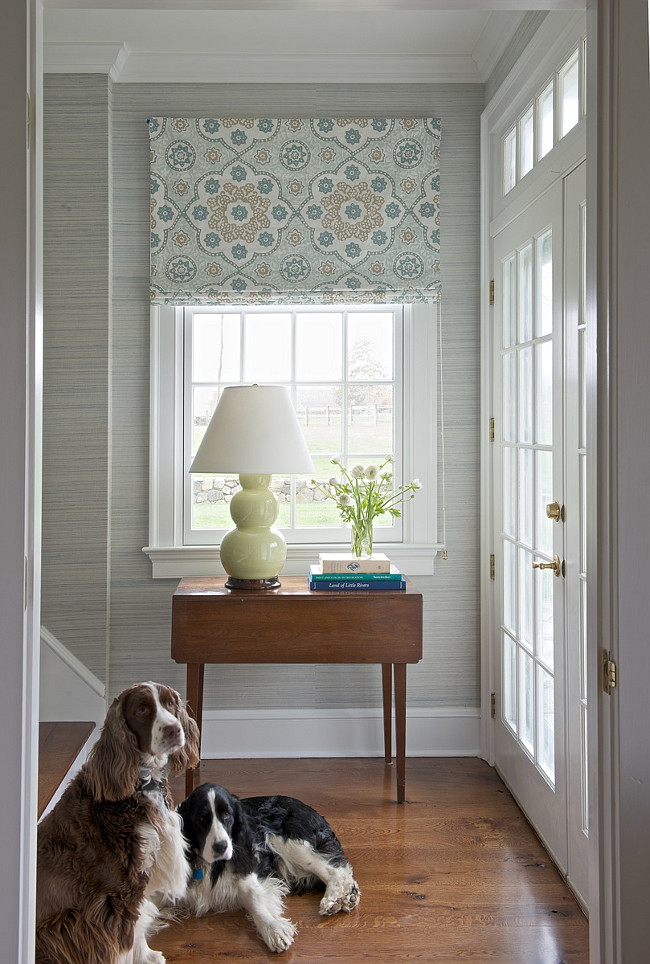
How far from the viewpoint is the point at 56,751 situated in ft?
8.83

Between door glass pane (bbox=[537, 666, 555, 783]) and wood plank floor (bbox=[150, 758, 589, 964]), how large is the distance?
26 centimetres

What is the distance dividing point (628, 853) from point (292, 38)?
2856 millimetres

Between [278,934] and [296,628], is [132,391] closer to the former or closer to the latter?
[296,628]

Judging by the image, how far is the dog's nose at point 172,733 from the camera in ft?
5.73

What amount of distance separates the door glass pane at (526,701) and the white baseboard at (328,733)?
46cm

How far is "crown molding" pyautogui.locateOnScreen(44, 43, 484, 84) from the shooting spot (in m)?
3.03

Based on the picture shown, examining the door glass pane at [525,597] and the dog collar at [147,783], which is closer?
Result: the dog collar at [147,783]

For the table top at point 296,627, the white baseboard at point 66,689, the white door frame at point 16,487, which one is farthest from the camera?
the white baseboard at point 66,689

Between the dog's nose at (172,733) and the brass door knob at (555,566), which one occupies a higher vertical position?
the brass door knob at (555,566)

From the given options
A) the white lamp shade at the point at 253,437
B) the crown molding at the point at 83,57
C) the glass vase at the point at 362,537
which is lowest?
the glass vase at the point at 362,537

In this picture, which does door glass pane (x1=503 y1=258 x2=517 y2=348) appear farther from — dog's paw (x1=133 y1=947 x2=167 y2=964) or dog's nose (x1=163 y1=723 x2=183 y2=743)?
dog's paw (x1=133 y1=947 x2=167 y2=964)

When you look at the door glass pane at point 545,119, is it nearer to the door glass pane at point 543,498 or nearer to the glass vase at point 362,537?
the door glass pane at point 543,498

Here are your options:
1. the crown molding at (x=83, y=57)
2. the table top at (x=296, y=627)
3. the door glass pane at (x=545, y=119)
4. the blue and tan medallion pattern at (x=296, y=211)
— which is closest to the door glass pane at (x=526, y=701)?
the table top at (x=296, y=627)

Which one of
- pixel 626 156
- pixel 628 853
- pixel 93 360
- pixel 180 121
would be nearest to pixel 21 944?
pixel 628 853
